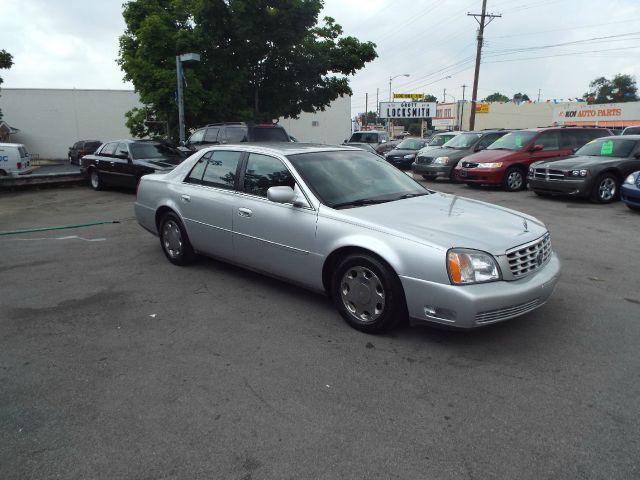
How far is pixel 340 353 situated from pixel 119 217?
775cm

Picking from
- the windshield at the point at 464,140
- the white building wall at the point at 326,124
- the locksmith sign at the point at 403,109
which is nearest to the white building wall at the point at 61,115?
the white building wall at the point at 326,124

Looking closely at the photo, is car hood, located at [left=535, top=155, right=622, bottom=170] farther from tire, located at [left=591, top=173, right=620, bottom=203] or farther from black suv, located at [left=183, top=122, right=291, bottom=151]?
black suv, located at [left=183, top=122, right=291, bottom=151]

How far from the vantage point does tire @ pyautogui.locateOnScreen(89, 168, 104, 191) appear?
14.7 meters

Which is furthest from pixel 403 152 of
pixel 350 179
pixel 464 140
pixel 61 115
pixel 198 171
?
pixel 61 115

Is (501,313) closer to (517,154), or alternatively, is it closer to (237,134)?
(517,154)

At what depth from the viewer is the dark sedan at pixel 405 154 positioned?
65.5ft

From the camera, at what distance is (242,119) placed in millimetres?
21125

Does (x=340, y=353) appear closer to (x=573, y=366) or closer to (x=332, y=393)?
(x=332, y=393)

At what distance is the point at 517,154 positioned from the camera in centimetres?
1318

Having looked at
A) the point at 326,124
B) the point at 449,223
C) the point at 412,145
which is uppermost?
the point at 326,124

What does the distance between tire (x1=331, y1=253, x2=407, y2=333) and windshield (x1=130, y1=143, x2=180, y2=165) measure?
34.2 ft

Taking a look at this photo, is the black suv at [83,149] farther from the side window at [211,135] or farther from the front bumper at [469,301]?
the front bumper at [469,301]

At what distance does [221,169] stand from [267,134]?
9.35 metres

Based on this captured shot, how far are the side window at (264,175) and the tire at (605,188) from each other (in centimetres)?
854
